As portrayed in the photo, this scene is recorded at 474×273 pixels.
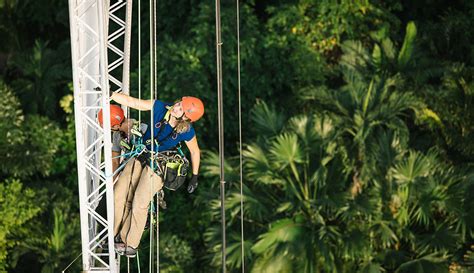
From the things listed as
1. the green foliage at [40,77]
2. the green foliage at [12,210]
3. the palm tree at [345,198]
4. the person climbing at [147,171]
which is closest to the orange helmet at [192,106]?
the person climbing at [147,171]

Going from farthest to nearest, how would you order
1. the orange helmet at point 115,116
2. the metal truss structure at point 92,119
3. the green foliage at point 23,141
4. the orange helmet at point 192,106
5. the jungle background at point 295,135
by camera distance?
1. the green foliage at point 23,141
2. the jungle background at point 295,135
3. the orange helmet at point 115,116
4. the metal truss structure at point 92,119
5. the orange helmet at point 192,106

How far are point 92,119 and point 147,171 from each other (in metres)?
0.69

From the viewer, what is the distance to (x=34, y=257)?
21.3 m

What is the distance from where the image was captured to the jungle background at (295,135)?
19.0 meters

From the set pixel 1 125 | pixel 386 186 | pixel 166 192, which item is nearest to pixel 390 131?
pixel 386 186

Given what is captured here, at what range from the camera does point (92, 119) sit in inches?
491

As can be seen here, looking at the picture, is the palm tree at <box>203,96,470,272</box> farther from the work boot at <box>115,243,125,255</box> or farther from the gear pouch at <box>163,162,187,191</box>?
the gear pouch at <box>163,162,187,191</box>

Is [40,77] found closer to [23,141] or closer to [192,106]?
[23,141]

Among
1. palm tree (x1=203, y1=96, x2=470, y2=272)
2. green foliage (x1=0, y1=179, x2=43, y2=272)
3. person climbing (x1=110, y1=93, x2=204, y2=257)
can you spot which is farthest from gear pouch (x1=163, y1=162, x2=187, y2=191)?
green foliage (x1=0, y1=179, x2=43, y2=272)

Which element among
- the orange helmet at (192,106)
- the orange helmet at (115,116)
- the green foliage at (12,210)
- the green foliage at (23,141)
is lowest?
the green foliage at (12,210)

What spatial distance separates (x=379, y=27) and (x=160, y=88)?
3.56m

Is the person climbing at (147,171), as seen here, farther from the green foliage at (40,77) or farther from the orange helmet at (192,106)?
the green foliage at (40,77)

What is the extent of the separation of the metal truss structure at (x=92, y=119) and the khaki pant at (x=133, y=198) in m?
0.14

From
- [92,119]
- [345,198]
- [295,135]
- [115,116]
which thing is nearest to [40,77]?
[295,135]
